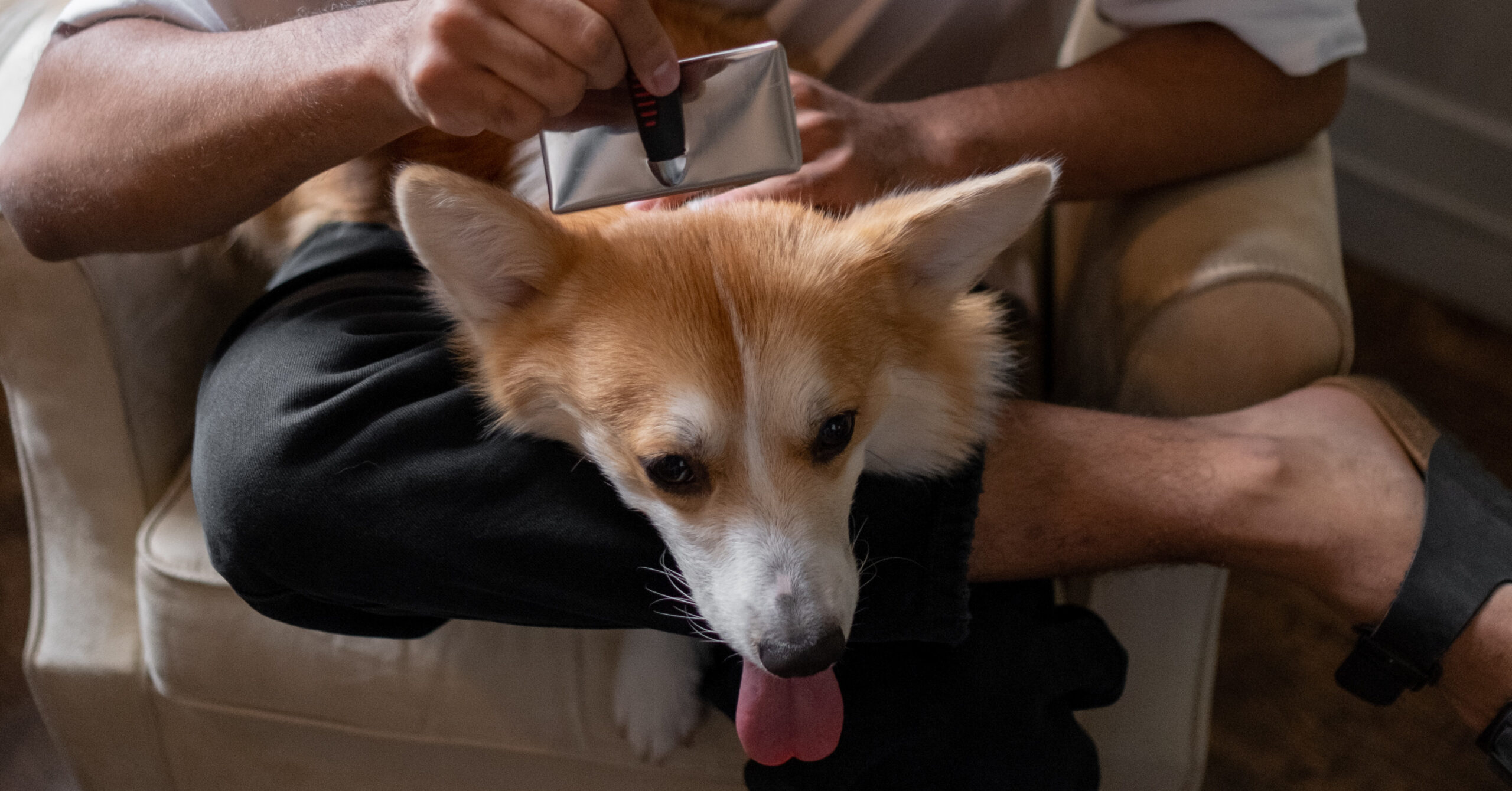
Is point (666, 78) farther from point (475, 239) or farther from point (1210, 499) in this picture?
point (1210, 499)

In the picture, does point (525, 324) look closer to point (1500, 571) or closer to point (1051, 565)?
point (1051, 565)

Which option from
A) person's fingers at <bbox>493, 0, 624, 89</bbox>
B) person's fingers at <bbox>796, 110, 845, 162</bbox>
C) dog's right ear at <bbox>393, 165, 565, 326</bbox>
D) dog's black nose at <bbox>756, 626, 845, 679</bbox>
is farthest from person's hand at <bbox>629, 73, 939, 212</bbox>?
dog's black nose at <bbox>756, 626, 845, 679</bbox>

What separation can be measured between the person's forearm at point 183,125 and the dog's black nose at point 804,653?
1.93 ft

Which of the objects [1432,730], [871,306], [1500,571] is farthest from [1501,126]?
[871,306]

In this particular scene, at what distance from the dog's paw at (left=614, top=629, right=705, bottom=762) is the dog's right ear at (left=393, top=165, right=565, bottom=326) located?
41 cm

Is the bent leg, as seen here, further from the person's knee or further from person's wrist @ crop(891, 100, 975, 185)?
person's wrist @ crop(891, 100, 975, 185)

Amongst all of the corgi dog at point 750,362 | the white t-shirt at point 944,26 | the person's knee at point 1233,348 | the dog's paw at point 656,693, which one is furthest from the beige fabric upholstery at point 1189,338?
the dog's paw at point 656,693

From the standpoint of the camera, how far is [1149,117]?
50.8 inches

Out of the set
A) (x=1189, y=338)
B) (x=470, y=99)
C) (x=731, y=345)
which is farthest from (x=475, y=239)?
(x=1189, y=338)

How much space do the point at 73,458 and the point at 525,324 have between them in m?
0.70

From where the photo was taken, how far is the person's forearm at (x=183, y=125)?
1.01 m

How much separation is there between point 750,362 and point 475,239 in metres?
0.26

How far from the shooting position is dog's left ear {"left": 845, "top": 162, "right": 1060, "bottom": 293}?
94 cm

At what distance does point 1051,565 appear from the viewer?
3.77ft
